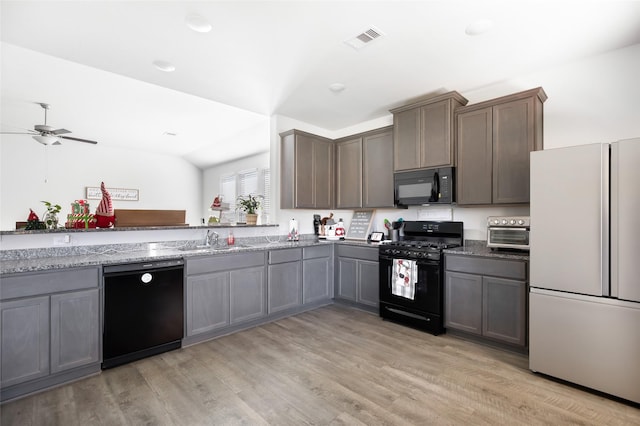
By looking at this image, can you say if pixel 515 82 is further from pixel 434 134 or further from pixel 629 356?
pixel 629 356

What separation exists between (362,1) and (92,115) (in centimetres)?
485

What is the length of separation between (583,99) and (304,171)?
3204 mm

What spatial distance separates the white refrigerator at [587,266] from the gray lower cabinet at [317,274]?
240cm

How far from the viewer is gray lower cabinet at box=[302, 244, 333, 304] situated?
3898mm

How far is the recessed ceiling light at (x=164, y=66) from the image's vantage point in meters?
2.93

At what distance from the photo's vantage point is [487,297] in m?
2.81

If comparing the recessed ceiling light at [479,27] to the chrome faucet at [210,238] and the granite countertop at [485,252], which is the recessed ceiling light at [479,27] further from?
the chrome faucet at [210,238]

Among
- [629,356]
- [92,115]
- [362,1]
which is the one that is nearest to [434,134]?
[362,1]

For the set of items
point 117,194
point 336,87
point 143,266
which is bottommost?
point 143,266

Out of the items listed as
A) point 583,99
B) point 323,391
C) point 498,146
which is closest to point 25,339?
point 323,391

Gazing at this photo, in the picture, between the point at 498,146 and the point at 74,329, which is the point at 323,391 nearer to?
the point at 74,329

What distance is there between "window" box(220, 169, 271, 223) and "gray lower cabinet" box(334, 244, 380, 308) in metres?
2.39

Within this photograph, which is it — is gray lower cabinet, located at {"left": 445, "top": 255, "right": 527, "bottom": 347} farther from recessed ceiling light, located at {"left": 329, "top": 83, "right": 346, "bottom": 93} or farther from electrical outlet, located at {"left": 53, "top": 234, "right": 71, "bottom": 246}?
electrical outlet, located at {"left": 53, "top": 234, "right": 71, "bottom": 246}

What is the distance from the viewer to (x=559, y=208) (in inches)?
86.9
